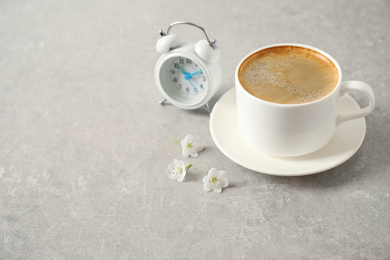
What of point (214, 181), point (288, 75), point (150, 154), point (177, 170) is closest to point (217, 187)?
point (214, 181)

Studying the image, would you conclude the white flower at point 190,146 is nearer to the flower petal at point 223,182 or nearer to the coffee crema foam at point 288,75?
the flower petal at point 223,182

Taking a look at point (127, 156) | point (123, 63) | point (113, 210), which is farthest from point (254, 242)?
point (123, 63)

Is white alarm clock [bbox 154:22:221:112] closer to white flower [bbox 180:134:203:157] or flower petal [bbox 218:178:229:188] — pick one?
white flower [bbox 180:134:203:157]

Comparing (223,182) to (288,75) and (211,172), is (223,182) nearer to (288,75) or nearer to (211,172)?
(211,172)

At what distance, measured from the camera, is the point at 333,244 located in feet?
3.71

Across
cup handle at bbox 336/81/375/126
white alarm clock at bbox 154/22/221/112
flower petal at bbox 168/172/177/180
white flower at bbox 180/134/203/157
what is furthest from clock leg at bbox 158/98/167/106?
cup handle at bbox 336/81/375/126

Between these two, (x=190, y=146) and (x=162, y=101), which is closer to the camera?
(x=190, y=146)

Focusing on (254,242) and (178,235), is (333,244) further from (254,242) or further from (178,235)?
(178,235)

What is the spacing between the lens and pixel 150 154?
1456mm

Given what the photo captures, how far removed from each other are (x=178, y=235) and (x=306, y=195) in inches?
14.7

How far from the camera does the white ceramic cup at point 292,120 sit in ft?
3.87

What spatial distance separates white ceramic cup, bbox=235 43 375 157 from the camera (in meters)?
1.18

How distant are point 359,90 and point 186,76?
56 centimetres

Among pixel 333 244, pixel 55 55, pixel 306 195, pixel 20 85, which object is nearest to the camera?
pixel 333 244
